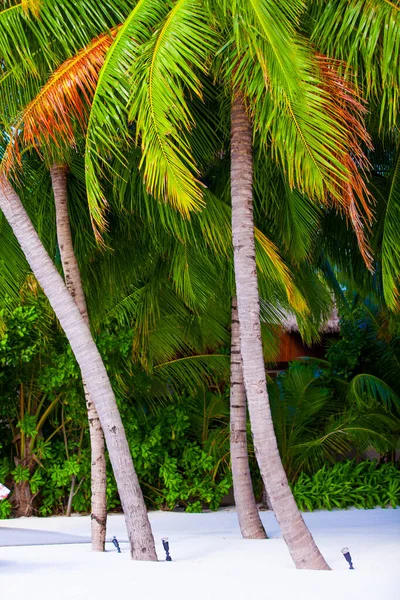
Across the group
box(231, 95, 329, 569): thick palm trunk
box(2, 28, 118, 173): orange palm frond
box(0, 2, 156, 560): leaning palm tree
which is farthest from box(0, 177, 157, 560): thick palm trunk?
box(231, 95, 329, 569): thick palm trunk

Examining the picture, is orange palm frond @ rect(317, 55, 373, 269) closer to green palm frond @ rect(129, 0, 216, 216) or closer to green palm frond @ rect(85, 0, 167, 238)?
green palm frond @ rect(129, 0, 216, 216)

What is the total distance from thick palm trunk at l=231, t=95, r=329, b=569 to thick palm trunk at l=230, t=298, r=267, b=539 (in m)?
2.12

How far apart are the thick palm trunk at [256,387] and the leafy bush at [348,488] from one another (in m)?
5.07

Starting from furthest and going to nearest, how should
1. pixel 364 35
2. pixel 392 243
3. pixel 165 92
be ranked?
pixel 392 243 → pixel 364 35 → pixel 165 92

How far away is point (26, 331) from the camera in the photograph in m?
10.5

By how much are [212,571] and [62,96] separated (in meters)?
3.43

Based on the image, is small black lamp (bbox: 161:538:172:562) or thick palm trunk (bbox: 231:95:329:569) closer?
thick palm trunk (bbox: 231:95:329:569)

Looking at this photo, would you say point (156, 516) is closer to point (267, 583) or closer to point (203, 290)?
point (203, 290)

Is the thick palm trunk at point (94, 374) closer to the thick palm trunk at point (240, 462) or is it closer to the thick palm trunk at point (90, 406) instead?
the thick palm trunk at point (90, 406)

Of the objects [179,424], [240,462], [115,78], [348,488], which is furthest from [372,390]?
[115,78]

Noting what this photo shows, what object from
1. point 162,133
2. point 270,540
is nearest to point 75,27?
point 162,133

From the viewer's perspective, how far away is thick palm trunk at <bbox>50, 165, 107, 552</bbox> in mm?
7621

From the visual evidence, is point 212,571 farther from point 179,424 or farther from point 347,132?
point 179,424

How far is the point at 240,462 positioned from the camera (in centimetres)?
841
